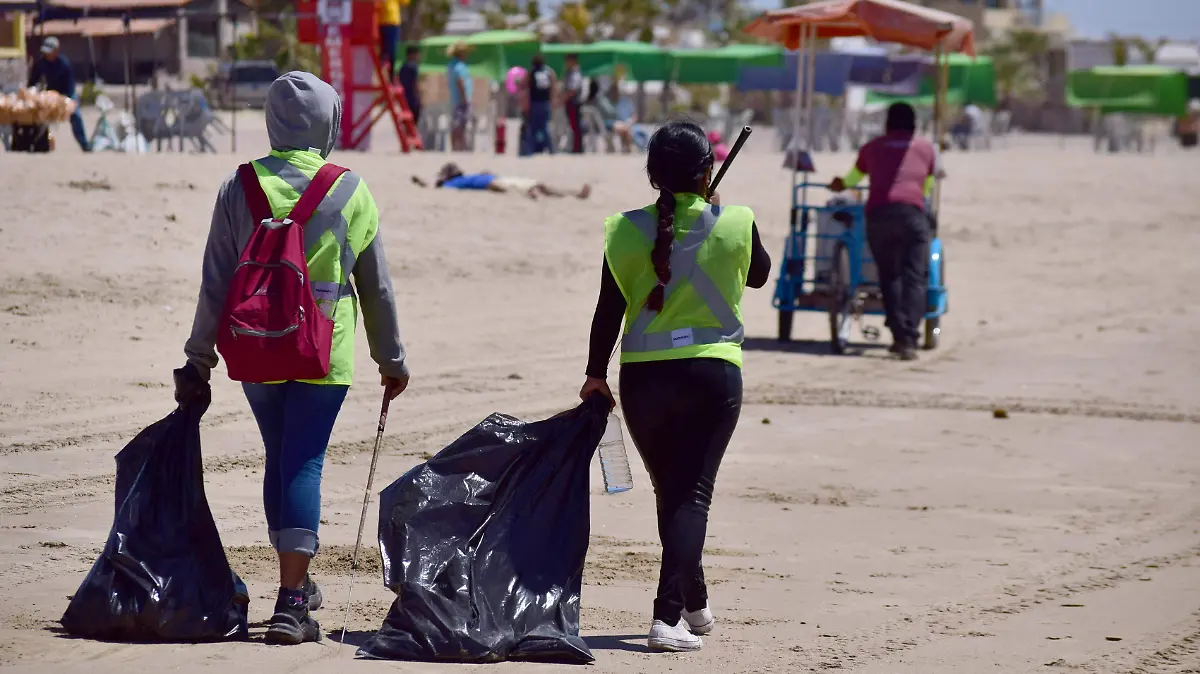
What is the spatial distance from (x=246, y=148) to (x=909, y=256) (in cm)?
1313

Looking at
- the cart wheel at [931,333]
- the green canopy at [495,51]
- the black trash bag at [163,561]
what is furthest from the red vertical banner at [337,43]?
the black trash bag at [163,561]

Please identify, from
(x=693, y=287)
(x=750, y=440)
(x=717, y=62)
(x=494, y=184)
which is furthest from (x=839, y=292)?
(x=717, y=62)

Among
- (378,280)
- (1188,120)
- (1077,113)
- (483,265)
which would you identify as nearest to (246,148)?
(483,265)

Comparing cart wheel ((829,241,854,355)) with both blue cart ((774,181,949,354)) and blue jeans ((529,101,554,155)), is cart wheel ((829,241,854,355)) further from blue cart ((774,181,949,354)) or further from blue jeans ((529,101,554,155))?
blue jeans ((529,101,554,155))

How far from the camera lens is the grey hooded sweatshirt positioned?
15.2 ft

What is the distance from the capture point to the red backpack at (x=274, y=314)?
4.44 meters

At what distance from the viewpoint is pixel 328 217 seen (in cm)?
461

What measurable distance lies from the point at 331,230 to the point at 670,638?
155 cm

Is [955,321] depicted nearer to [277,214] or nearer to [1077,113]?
[277,214]

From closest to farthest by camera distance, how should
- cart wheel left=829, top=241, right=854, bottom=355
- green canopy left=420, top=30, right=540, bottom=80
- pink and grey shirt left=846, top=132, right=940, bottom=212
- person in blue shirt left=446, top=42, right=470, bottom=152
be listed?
pink and grey shirt left=846, top=132, right=940, bottom=212
cart wheel left=829, top=241, right=854, bottom=355
person in blue shirt left=446, top=42, right=470, bottom=152
green canopy left=420, top=30, right=540, bottom=80

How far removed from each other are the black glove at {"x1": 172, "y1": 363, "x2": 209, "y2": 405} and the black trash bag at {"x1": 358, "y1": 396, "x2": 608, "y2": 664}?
0.61 meters

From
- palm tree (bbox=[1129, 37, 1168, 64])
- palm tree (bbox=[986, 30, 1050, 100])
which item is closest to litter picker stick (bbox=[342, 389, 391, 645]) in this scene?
palm tree (bbox=[986, 30, 1050, 100])

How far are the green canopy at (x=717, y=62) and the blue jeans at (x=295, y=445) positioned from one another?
32.0 m

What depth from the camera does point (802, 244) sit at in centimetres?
1243
